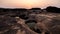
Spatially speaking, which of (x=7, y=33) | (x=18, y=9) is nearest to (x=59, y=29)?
(x=7, y=33)

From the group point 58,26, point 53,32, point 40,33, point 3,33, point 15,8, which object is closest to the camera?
point 3,33

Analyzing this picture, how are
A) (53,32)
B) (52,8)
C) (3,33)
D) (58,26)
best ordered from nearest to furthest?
(3,33)
(53,32)
(58,26)
(52,8)

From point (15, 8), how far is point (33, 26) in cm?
453

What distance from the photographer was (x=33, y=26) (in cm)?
373

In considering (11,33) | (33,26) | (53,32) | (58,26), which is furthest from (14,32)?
(33,26)

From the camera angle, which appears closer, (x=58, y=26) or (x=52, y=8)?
(x=58, y=26)

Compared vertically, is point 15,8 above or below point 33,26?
below

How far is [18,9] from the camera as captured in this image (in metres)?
8.08

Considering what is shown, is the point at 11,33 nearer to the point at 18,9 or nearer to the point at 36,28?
the point at 36,28

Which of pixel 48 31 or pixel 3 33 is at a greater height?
pixel 3 33

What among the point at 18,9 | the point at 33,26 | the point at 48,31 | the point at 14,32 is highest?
the point at 14,32

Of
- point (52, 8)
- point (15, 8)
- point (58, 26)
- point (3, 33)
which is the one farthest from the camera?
point (15, 8)

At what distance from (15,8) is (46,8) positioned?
2087 mm

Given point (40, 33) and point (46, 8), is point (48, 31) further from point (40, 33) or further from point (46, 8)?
point (46, 8)
